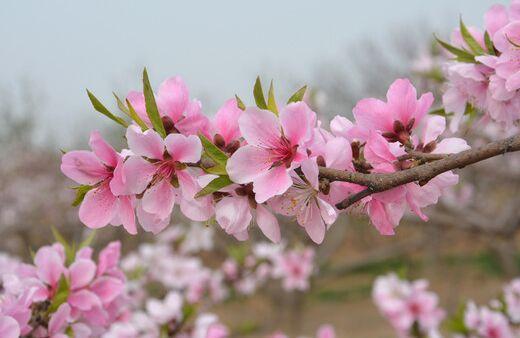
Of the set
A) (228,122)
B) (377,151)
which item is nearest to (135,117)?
(228,122)

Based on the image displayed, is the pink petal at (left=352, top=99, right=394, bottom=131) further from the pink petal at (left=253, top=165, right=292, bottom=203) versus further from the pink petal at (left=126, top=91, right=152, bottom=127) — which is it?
the pink petal at (left=126, top=91, right=152, bottom=127)

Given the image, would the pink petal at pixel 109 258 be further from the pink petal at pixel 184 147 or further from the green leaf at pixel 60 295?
the pink petal at pixel 184 147

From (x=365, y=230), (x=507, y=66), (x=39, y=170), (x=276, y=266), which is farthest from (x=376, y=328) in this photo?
(x=507, y=66)

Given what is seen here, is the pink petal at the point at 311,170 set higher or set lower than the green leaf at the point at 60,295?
higher

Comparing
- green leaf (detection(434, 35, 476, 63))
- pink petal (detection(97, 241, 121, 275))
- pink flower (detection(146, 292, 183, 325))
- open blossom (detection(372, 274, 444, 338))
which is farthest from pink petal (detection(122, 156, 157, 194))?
open blossom (detection(372, 274, 444, 338))

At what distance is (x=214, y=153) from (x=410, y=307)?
254 cm

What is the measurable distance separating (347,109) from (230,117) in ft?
65.2

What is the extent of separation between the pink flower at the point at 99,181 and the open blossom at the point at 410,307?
2417 mm

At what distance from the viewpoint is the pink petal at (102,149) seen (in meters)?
0.95

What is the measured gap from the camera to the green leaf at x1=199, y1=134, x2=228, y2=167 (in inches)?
35.0

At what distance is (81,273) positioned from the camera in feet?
4.66

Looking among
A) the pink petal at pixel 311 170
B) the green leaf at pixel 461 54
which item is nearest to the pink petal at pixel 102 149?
the pink petal at pixel 311 170

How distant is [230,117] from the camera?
985mm

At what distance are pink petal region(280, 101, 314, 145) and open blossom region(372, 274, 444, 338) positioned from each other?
95.4 inches
